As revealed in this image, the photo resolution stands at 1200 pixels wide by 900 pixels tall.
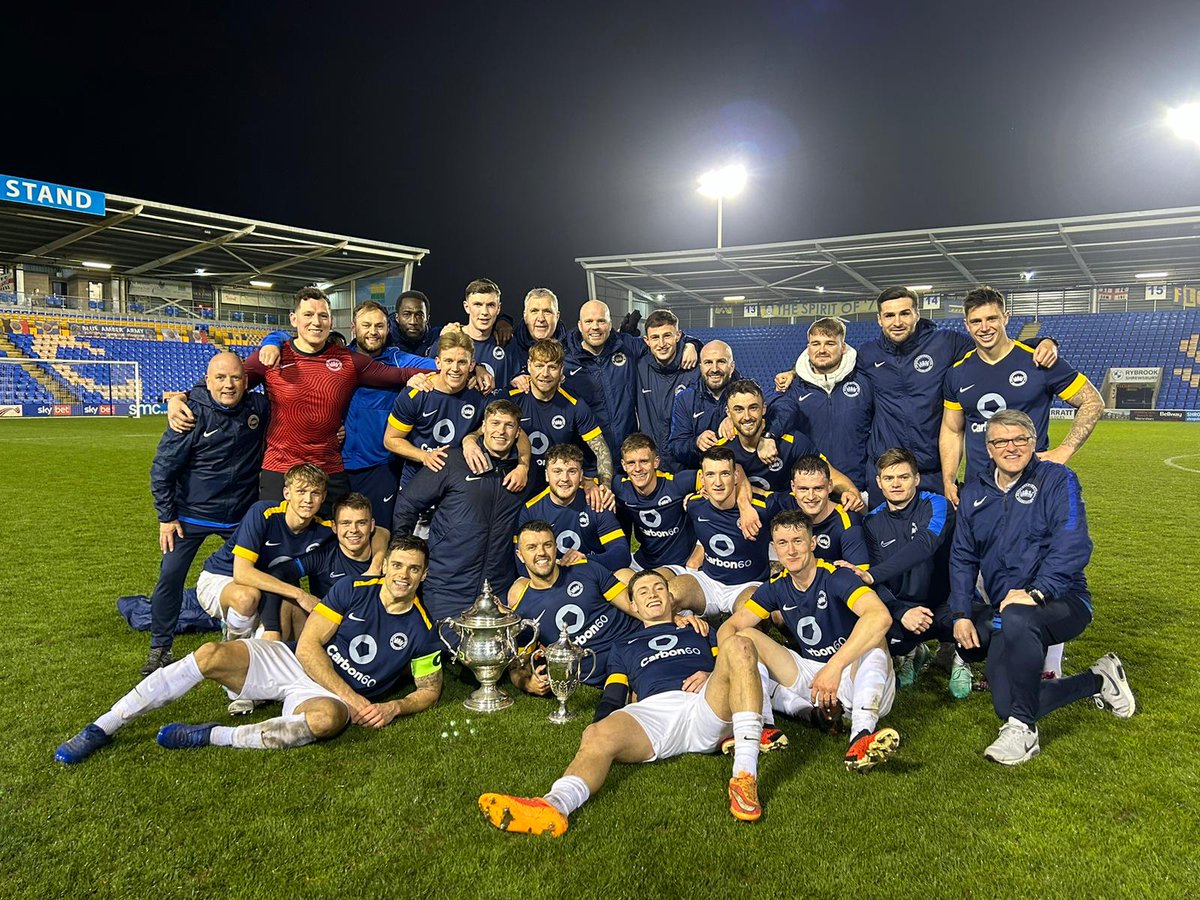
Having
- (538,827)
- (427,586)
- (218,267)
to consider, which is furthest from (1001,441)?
(218,267)

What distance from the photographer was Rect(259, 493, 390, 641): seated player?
3920 mm

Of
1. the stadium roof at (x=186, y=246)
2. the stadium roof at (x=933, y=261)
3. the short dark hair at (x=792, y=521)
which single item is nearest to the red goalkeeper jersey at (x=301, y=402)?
the short dark hair at (x=792, y=521)

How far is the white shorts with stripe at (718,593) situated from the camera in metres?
4.49

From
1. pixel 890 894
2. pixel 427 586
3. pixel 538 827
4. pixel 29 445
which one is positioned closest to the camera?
pixel 890 894

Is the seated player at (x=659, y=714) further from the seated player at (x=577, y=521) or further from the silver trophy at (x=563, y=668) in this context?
the seated player at (x=577, y=521)

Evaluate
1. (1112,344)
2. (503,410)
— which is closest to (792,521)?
(503,410)

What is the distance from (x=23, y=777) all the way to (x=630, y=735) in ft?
7.35

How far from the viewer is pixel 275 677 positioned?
3449 mm

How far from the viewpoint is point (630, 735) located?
2.99 meters

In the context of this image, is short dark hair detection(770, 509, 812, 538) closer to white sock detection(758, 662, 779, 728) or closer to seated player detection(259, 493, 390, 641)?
white sock detection(758, 662, 779, 728)

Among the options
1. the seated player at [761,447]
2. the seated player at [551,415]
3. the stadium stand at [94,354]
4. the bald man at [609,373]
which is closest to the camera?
the seated player at [761,447]

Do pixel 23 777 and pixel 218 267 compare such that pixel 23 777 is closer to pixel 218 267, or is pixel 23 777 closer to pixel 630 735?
pixel 630 735

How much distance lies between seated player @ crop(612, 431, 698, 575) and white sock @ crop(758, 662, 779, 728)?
1.20 m

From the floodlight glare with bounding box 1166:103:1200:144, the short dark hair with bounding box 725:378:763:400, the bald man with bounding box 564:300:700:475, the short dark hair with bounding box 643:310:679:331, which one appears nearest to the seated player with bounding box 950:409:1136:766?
the short dark hair with bounding box 725:378:763:400
